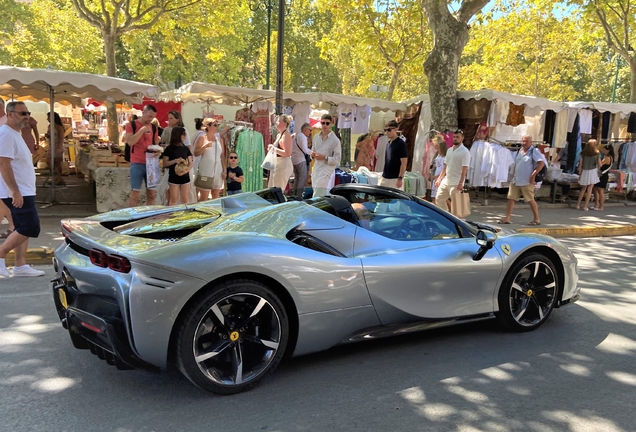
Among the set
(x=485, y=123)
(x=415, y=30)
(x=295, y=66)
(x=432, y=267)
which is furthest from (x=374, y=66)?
(x=432, y=267)

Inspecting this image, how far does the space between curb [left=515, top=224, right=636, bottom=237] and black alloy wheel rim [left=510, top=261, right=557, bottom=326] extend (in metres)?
5.19

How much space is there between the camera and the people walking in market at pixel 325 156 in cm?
782

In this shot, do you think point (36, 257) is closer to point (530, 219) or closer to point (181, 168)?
point (181, 168)

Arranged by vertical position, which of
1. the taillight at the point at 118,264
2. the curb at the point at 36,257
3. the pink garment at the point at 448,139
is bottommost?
the curb at the point at 36,257

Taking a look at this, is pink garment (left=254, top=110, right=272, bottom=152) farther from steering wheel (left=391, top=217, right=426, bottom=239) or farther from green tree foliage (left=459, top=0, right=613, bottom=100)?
green tree foliage (left=459, top=0, right=613, bottom=100)

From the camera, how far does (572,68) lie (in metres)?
30.4

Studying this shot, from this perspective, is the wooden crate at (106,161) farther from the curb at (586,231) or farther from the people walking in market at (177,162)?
the curb at (586,231)

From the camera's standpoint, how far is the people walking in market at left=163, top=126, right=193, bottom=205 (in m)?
7.65

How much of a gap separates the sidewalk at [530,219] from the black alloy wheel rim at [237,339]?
171 inches

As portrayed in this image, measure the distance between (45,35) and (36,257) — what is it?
26.6 metres

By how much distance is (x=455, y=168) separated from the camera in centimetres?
810

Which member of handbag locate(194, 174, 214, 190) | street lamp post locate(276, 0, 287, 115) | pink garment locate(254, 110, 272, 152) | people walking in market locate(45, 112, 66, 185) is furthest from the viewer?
pink garment locate(254, 110, 272, 152)

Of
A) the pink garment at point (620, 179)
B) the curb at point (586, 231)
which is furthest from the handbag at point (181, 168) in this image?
the pink garment at point (620, 179)

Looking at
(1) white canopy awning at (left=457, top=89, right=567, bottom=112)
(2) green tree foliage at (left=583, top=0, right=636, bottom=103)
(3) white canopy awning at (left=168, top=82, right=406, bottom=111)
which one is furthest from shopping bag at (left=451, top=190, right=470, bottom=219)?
(2) green tree foliage at (left=583, top=0, right=636, bottom=103)
